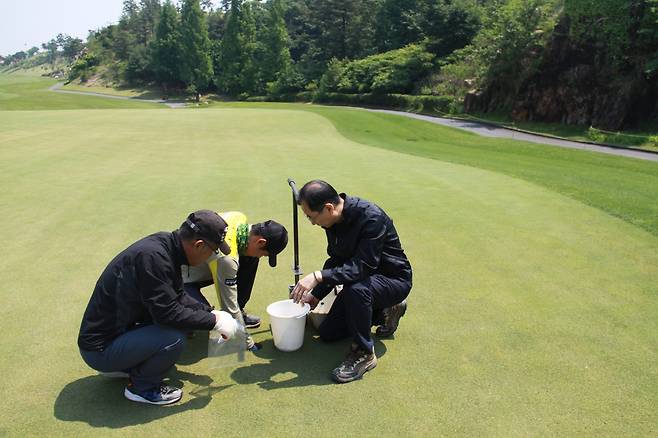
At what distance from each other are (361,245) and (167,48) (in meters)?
79.3

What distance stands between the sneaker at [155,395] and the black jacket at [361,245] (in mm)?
1262

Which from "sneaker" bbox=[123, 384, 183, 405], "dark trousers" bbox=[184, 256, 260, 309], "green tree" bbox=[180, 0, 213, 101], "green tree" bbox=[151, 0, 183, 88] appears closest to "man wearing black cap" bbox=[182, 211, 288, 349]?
"dark trousers" bbox=[184, 256, 260, 309]

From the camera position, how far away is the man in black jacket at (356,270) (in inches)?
143

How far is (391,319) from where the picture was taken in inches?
165

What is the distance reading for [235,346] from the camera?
3713 mm

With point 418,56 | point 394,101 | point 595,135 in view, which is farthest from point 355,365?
point 418,56

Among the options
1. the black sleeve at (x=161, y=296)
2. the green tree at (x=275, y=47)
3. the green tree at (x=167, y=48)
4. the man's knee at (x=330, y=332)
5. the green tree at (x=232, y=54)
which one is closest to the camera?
the black sleeve at (x=161, y=296)

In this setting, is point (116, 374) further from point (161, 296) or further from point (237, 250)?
point (237, 250)

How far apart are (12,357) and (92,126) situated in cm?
1781

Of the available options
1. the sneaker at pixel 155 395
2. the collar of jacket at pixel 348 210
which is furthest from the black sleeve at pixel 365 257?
the sneaker at pixel 155 395

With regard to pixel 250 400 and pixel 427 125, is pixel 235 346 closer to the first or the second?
pixel 250 400

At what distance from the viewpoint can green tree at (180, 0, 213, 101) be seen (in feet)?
227

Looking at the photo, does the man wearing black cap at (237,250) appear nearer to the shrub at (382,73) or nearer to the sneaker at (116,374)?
the sneaker at (116,374)

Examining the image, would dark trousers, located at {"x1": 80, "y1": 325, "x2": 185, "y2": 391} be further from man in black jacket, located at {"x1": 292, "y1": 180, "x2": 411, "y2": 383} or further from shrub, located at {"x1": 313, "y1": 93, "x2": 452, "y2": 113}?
shrub, located at {"x1": 313, "y1": 93, "x2": 452, "y2": 113}
